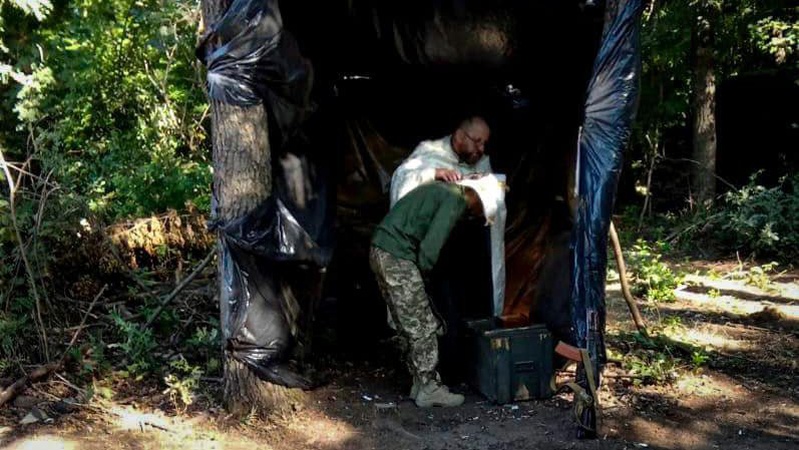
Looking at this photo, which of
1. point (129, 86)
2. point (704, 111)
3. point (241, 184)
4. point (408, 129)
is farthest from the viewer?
point (704, 111)

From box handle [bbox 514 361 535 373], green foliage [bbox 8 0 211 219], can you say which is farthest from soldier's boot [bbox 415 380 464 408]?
green foliage [bbox 8 0 211 219]

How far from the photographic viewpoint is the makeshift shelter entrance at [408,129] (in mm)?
4621

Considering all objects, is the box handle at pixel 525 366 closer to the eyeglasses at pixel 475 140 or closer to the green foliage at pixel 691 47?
the eyeglasses at pixel 475 140

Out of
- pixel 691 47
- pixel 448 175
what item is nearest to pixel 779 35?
pixel 691 47

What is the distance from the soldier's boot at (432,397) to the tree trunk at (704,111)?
7.52m

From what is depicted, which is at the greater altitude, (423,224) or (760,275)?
(423,224)

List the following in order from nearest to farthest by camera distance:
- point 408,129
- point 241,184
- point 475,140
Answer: point 241,184, point 475,140, point 408,129

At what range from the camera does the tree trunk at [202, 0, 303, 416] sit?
4844mm

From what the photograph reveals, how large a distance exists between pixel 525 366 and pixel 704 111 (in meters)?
7.44

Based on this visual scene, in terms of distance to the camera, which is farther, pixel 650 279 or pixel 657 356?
pixel 650 279

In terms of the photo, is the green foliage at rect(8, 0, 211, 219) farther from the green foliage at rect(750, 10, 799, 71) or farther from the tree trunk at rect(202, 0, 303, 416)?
the green foliage at rect(750, 10, 799, 71)

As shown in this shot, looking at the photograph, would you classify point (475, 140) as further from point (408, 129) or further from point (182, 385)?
point (182, 385)

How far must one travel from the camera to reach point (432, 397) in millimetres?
5254

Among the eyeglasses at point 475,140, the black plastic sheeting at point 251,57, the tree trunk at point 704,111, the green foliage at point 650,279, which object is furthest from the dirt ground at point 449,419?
the tree trunk at point 704,111
